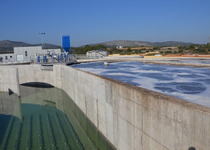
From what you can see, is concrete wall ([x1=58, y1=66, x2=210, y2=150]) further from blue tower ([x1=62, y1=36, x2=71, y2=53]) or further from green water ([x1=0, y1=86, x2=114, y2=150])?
blue tower ([x1=62, y1=36, x2=71, y2=53])

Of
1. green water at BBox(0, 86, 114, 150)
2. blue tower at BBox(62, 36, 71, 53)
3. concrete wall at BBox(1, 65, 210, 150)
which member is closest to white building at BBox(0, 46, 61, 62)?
blue tower at BBox(62, 36, 71, 53)

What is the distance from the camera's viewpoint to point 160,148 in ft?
23.3

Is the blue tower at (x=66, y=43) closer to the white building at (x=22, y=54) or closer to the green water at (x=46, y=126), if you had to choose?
the white building at (x=22, y=54)

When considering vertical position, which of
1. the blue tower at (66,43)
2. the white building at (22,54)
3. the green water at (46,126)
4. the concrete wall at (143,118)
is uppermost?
the blue tower at (66,43)

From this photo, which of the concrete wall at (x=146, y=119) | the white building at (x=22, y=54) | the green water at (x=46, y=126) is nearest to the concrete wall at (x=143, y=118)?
the concrete wall at (x=146, y=119)

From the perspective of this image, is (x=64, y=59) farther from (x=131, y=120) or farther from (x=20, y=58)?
(x=131, y=120)

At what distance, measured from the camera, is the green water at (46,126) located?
495 inches

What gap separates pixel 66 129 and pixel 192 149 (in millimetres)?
10832

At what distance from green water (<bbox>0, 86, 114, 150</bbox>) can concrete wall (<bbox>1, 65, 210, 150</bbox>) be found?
1219 millimetres

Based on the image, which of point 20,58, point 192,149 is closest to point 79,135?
point 192,149

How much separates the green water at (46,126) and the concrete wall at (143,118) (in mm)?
1219

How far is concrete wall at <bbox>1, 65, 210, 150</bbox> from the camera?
5656mm

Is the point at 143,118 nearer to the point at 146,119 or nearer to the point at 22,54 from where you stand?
the point at 146,119

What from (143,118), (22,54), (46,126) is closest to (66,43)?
(22,54)
